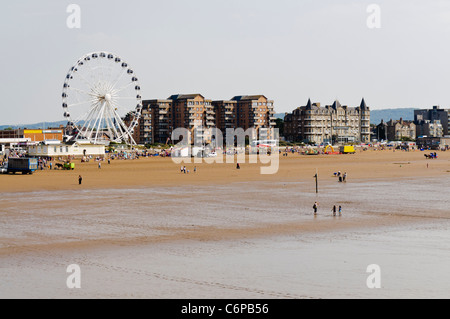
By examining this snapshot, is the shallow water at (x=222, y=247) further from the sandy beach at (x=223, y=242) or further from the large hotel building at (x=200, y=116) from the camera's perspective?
the large hotel building at (x=200, y=116)

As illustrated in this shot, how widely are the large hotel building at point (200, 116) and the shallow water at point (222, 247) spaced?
12834cm

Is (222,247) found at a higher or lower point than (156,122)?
lower

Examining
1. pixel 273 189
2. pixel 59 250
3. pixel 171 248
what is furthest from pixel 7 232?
pixel 273 189

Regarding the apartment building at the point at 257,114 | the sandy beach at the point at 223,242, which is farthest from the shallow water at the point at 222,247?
the apartment building at the point at 257,114

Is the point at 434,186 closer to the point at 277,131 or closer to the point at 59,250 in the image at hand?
the point at 59,250

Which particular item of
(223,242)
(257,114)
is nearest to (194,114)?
(257,114)

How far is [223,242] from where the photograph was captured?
23.7 metres

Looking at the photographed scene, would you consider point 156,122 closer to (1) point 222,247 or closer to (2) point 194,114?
(2) point 194,114

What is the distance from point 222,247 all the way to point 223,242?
3.19 feet

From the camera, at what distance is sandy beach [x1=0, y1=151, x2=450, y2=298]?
56.5 ft

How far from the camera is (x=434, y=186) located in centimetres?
4678

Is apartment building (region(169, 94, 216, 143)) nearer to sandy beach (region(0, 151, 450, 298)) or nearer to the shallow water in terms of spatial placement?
sandy beach (region(0, 151, 450, 298))

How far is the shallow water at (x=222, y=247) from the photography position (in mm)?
17109

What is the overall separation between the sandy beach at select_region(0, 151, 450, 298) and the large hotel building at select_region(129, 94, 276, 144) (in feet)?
404
